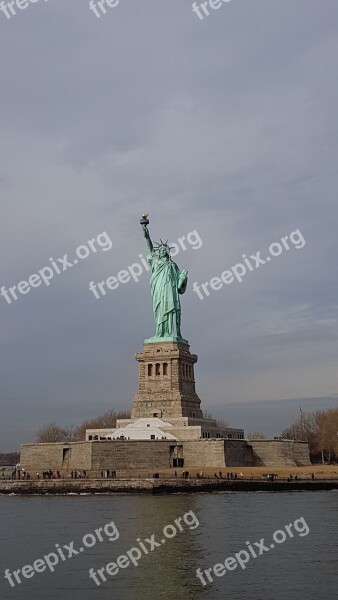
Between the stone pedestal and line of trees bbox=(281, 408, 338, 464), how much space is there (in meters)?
17.7

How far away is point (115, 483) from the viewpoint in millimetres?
42250

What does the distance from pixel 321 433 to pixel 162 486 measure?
34.0 meters

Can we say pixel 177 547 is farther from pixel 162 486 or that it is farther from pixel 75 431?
pixel 75 431

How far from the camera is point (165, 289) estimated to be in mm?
58375

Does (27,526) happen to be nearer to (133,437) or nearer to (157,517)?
(157,517)

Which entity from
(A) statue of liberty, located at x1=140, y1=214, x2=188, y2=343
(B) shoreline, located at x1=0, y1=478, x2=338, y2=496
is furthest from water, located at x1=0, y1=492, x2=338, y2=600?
(A) statue of liberty, located at x1=140, y1=214, x2=188, y2=343

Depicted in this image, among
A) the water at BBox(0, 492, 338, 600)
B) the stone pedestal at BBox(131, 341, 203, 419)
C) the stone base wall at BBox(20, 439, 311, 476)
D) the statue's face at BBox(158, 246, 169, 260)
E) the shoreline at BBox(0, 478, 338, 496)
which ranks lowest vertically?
the water at BBox(0, 492, 338, 600)

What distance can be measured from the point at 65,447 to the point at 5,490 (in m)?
6.68

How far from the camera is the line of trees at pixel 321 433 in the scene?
68.9 m

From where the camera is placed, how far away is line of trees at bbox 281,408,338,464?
68.9 m

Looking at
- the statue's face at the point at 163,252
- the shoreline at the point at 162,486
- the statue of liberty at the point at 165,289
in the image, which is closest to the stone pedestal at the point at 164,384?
the statue of liberty at the point at 165,289

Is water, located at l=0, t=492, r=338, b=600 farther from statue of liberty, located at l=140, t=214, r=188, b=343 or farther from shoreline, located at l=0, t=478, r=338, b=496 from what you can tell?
statue of liberty, located at l=140, t=214, r=188, b=343

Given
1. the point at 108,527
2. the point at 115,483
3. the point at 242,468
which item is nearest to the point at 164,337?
the point at 242,468

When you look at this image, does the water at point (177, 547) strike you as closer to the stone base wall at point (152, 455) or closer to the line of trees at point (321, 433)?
the stone base wall at point (152, 455)
